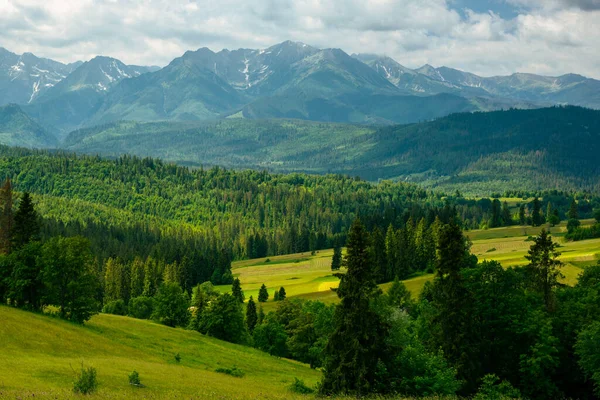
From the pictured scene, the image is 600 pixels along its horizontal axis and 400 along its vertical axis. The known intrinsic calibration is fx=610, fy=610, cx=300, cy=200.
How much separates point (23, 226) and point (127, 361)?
110ft

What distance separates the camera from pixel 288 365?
83500 millimetres

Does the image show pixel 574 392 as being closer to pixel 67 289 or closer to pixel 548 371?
pixel 548 371

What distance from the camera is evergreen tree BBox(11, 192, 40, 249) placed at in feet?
271

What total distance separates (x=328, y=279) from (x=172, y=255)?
169ft

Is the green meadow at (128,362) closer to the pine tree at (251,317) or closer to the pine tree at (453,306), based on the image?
the pine tree at (453,306)

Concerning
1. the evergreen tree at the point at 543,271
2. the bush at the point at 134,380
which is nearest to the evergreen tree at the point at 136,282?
the bush at the point at 134,380

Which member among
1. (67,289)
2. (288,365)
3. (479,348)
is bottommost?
(288,365)

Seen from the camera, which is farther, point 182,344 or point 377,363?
point 182,344

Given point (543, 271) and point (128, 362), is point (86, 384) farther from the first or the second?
point (543, 271)

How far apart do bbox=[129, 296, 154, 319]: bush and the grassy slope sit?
→ 3083cm

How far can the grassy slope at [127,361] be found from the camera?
43.0 meters

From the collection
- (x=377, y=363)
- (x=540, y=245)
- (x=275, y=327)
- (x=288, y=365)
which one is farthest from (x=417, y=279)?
(x=377, y=363)

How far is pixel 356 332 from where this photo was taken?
4669 cm

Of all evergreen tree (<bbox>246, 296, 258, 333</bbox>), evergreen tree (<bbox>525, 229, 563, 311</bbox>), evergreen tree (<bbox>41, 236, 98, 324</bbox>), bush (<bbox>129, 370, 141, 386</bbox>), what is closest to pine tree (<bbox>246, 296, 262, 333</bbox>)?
evergreen tree (<bbox>246, 296, 258, 333</bbox>)
